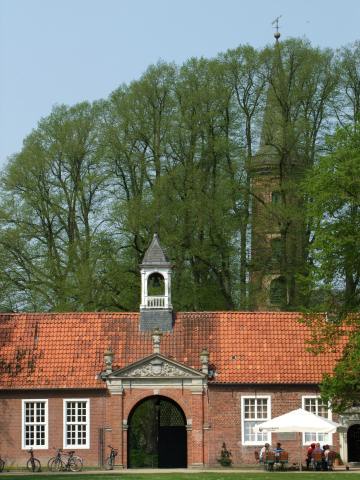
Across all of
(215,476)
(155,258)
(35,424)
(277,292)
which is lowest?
(215,476)

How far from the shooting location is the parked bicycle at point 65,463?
164ft

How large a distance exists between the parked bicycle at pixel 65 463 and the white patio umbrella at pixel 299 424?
7011mm

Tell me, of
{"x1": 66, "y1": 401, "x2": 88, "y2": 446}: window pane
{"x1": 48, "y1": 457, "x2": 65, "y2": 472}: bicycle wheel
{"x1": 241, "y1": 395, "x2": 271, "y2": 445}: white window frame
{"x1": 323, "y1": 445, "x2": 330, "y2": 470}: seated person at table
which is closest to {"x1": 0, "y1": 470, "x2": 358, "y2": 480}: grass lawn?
{"x1": 323, "y1": 445, "x2": 330, "y2": 470}: seated person at table

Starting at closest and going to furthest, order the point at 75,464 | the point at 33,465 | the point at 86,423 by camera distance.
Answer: the point at 33,465 < the point at 75,464 < the point at 86,423

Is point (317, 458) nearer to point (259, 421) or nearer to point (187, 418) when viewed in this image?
point (259, 421)

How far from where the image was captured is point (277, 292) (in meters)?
64.2

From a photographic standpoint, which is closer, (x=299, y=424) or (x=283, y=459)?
(x=299, y=424)

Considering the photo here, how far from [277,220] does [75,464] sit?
18.2m

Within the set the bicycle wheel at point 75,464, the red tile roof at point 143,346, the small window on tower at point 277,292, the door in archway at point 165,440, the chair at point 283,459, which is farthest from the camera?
the small window on tower at point 277,292

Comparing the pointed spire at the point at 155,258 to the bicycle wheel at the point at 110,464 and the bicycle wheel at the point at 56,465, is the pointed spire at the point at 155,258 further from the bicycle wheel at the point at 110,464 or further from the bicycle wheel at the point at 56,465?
the bicycle wheel at the point at 56,465

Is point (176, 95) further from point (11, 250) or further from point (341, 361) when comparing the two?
point (341, 361)

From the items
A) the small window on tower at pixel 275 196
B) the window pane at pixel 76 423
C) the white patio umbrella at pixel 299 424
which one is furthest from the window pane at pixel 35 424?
the small window on tower at pixel 275 196

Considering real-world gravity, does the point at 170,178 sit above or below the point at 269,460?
above

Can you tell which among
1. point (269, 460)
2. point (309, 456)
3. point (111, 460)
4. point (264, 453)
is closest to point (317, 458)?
point (309, 456)
